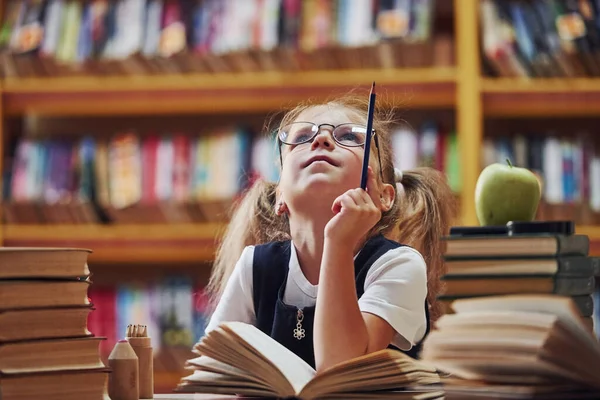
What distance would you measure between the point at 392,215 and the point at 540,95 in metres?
1.38

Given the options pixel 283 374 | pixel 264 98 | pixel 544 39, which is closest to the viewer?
pixel 283 374

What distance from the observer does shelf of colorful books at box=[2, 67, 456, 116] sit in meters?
2.92

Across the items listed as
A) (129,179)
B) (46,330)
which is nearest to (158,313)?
(129,179)

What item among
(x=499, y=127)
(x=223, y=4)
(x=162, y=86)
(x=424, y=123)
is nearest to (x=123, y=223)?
(x=162, y=86)

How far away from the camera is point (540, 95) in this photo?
289 cm

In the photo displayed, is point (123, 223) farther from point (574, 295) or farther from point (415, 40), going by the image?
point (574, 295)

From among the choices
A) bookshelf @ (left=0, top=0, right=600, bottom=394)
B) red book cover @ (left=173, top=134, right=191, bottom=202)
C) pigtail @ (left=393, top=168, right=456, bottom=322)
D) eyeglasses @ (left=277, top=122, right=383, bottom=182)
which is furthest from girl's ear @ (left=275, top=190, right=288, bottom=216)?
red book cover @ (left=173, top=134, right=191, bottom=202)

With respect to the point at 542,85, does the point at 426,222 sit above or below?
below

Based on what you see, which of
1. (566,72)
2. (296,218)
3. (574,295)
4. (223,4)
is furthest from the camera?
(223,4)

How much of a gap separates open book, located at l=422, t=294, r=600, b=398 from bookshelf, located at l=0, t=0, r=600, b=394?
184 centimetres

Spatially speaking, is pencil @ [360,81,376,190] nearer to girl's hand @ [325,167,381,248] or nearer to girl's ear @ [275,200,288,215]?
girl's hand @ [325,167,381,248]

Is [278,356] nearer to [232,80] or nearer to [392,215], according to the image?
[392,215]

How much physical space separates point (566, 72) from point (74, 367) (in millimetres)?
2112

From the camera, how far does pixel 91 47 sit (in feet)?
10.1
